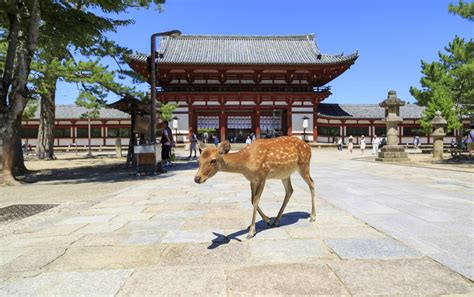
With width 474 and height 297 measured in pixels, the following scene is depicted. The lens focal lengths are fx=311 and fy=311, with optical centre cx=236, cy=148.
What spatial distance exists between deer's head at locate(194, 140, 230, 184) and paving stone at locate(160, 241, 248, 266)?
2.45ft

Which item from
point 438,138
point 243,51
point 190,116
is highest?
point 243,51

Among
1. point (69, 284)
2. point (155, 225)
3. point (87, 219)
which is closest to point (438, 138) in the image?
point (155, 225)

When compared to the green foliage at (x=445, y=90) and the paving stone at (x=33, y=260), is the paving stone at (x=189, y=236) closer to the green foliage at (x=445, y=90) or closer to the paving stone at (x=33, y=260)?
the paving stone at (x=33, y=260)

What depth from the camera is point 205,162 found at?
3.46 meters

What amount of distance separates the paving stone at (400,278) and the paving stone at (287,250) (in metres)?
0.31

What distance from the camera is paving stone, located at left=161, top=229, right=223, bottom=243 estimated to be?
3.75 m

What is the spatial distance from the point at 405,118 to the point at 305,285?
1451 inches

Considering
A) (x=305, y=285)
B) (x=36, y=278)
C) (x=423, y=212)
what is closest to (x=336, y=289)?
(x=305, y=285)

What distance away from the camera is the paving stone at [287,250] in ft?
10.1

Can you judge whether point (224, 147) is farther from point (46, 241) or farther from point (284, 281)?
point (46, 241)

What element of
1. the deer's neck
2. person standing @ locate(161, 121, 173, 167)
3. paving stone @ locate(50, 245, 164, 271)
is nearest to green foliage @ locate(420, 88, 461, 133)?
person standing @ locate(161, 121, 173, 167)

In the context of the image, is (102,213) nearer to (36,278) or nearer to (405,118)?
(36,278)

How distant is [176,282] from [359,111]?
37573 mm

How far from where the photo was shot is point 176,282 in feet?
8.51
